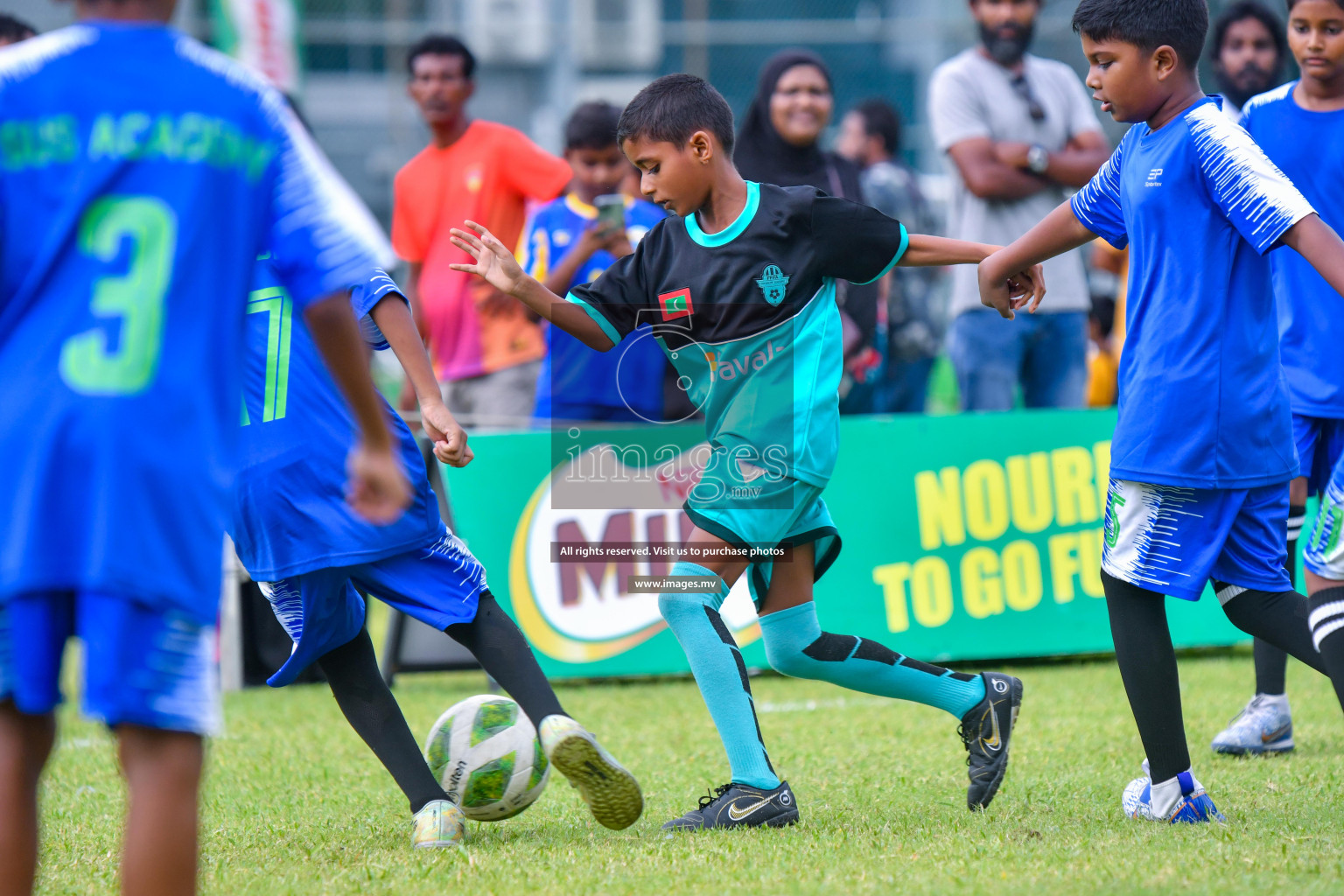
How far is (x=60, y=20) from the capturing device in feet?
58.2

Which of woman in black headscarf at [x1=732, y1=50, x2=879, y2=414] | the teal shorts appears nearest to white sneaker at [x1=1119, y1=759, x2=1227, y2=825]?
the teal shorts

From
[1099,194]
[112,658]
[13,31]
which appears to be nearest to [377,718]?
[112,658]

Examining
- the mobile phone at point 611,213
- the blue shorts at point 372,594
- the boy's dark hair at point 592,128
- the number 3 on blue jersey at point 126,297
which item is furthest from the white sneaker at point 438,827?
the boy's dark hair at point 592,128

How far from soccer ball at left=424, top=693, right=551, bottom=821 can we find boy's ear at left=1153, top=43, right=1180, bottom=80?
7.32 ft

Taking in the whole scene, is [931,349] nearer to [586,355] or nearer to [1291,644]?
[586,355]

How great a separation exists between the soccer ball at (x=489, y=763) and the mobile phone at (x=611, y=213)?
115 inches

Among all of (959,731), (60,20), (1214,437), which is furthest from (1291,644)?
(60,20)

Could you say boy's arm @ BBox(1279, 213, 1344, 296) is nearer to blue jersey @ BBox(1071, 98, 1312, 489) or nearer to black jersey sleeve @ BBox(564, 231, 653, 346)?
blue jersey @ BBox(1071, 98, 1312, 489)

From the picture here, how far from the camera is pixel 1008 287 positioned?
3.90 meters

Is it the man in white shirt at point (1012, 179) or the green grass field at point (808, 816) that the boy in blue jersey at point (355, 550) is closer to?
the green grass field at point (808, 816)

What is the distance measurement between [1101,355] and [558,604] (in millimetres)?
4504

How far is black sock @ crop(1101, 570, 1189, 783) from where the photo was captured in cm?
362

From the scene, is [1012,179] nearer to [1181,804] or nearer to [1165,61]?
[1165,61]

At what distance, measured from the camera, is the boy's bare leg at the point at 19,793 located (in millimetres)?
2270
